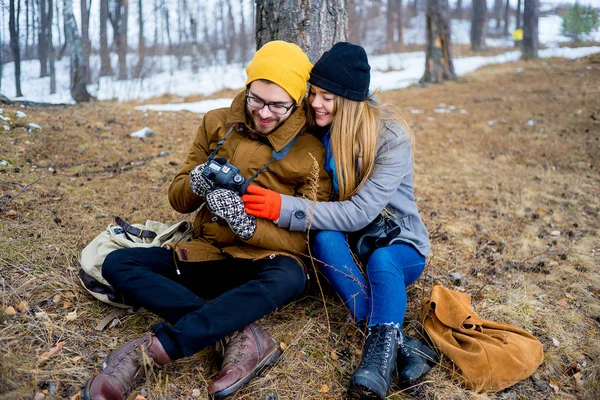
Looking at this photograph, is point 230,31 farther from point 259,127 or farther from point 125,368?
point 125,368

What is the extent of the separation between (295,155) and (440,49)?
10.3 meters

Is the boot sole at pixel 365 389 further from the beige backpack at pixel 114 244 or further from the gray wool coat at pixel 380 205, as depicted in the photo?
the beige backpack at pixel 114 244

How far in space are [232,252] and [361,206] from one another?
799 mm

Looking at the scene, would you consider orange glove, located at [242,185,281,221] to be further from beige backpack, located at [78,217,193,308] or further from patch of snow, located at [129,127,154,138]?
patch of snow, located at [129,127,154,138]

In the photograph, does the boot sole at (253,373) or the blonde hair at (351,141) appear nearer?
the boot sole at (253,373)

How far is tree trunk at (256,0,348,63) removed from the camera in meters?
3.27

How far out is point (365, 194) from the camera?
8.29ft

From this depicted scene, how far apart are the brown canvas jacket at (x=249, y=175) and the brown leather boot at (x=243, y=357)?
0.44 meters

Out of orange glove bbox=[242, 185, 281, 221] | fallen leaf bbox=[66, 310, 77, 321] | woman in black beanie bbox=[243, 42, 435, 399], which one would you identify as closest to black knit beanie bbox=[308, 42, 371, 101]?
woman in black beanie bbox=[243, 42, 435, 399]

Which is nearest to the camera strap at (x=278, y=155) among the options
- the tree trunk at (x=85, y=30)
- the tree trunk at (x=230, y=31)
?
the tree trunk at (x=85, y=30)

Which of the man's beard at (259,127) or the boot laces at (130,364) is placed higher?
the man's beard at (259,127)

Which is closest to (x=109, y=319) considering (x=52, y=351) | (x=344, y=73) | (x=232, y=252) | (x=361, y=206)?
(x=52, y=351)

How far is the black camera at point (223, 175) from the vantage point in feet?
7.77

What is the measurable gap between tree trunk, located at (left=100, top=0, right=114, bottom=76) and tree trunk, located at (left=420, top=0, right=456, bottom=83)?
11.3m
